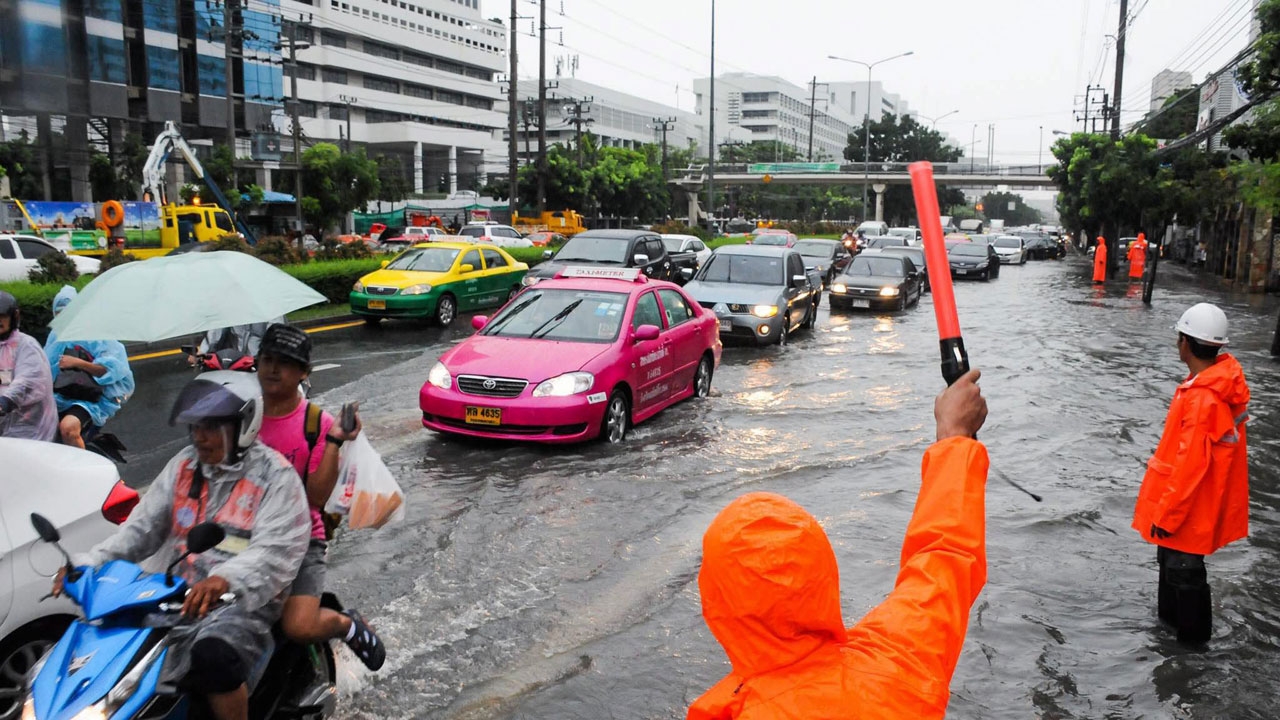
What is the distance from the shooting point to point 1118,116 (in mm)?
39062

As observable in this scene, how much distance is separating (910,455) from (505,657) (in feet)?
18.2

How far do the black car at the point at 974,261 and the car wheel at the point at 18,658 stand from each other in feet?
117

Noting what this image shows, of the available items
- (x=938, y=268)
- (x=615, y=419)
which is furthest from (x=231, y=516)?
(x=615, y=419)

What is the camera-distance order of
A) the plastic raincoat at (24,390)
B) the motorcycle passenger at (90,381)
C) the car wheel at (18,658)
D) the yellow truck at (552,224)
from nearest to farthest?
1. the car wheel at (18,658)
2. the plastic raincoat at (24,390)
3. the motorcycle passenger at (90,381)
4. the yellow truck at (552,224)

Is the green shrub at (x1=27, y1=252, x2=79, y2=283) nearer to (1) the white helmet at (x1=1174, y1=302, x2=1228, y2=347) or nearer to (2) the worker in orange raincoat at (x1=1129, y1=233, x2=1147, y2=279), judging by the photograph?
(1) the white helmet at (x1=1174, y1=302, x2=1228, y2=347)

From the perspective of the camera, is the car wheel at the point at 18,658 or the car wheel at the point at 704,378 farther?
the car wheel at the point at 704,378

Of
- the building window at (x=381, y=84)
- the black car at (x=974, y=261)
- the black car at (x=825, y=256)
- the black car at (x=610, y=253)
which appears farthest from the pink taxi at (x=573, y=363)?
the building window at (x=381, y=84)

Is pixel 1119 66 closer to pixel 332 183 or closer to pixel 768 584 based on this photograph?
pixel 332 183

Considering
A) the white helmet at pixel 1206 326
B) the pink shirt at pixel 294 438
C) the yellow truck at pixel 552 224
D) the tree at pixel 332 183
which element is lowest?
the pink shirt at pixel 294 438

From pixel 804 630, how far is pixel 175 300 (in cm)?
419

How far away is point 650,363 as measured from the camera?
9859mm

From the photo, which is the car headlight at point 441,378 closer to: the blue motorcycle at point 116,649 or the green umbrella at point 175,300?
the green umbrella at point 175,300

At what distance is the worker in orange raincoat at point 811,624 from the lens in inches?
66.1

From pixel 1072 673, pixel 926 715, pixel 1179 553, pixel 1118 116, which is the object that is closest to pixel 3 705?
pixel 926 715
